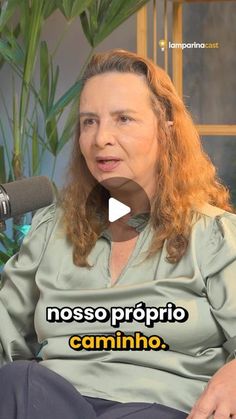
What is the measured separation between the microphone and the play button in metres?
0.46

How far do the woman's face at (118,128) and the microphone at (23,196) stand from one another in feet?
1.45

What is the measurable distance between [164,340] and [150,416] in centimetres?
13

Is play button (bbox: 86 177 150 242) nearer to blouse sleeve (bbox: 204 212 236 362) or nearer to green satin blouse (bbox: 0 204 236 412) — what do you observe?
green satin blouse (bbox: 0 204 236 412)

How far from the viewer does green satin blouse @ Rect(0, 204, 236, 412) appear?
132 centimetres

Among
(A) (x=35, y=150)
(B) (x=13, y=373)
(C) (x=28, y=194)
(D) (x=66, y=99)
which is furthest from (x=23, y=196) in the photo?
(A) (x=35, y=150)

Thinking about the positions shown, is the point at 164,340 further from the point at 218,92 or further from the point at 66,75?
the point at 66,75

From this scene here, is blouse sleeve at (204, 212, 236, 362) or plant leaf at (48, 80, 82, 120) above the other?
plant leaf at (48, 80, 82, 120)

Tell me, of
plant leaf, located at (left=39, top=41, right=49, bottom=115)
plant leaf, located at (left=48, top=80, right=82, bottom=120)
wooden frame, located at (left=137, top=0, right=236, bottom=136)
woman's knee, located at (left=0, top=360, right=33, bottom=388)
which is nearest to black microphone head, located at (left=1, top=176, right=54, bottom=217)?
woman's knee, located at (left=0, top=360, right=33, bottom=388)

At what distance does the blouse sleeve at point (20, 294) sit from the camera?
4.83 feet

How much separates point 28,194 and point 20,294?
0.63 metres

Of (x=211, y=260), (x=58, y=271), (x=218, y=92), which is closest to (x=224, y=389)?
(x=211, y=260)

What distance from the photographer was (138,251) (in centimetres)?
141

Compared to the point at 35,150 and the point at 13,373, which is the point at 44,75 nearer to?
the point at 35,150

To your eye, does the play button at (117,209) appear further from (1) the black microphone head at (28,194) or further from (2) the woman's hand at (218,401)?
(1) the black microphone head at (28,194)
